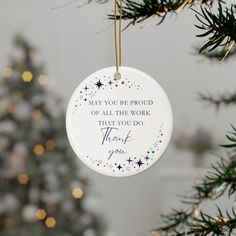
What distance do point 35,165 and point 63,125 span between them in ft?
0.64

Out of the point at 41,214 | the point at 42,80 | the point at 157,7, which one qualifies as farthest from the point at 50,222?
the point at 157,7

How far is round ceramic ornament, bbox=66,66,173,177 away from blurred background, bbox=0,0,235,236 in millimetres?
1349

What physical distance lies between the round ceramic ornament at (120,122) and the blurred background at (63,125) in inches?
53.1

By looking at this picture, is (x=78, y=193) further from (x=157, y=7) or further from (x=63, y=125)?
(x=157, y=7)

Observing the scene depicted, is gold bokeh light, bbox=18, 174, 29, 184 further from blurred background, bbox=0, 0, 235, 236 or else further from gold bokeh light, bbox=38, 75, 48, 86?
gold bokeh light, bbox=38, 75, 48, 86

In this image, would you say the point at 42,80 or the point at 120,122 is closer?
the point at 120,122

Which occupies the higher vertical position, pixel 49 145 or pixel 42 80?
pixel 42 80

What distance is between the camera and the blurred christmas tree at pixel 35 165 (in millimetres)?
1886

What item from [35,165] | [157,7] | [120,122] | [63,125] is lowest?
[35,165]

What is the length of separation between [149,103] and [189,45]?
4.55 ft

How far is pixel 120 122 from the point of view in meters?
0.50

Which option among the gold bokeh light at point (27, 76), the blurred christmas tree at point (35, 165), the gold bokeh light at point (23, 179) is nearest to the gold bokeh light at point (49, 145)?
the blurred christmas tree at point (35, 165)

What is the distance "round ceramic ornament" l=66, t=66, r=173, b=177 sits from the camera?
496mm

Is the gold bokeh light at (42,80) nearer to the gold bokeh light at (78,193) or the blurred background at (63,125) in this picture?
the blurred background at (63,125)
